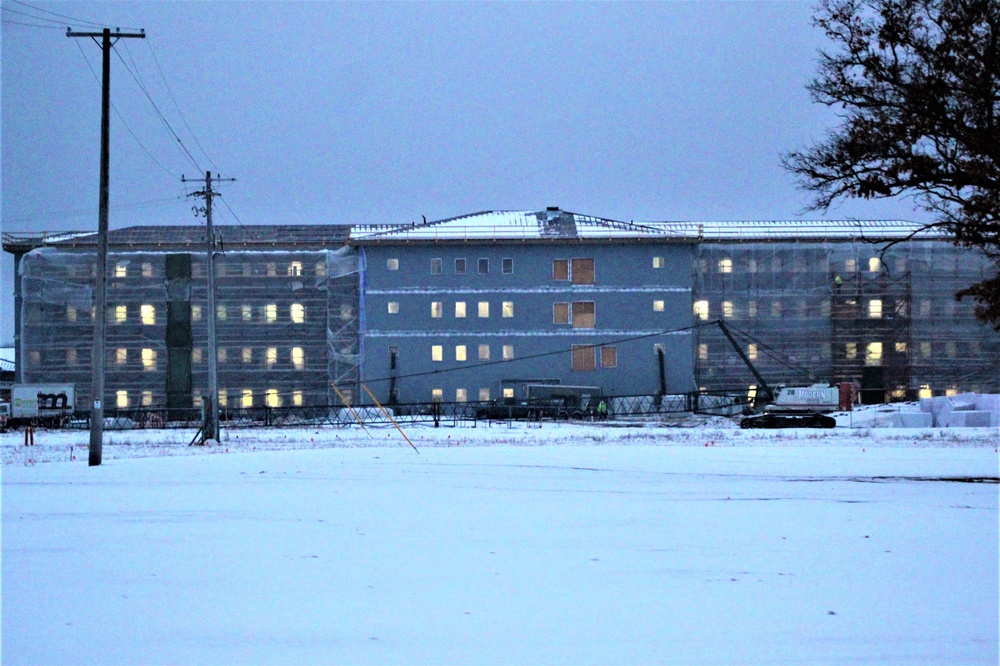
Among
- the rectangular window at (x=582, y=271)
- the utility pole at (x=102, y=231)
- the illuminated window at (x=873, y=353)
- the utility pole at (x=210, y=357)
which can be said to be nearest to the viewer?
the utility pole at (x=102, y=231)

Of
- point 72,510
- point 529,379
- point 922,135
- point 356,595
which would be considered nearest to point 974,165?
point 922,135

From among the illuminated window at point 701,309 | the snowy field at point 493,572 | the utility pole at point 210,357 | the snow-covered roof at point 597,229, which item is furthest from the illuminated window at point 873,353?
the snowy field at point 493,572

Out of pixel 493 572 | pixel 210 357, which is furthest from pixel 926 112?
pixel 210 357

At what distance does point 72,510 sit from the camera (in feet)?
30.2

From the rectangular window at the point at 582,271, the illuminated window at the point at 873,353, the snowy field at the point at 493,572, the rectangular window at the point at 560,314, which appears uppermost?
the rectangular window at the point at 582,271

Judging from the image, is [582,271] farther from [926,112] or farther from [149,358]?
[926,112]

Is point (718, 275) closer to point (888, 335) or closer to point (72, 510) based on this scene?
point (888, 335)

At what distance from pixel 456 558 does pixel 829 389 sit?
41694 millimetres

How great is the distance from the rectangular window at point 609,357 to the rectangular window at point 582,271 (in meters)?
4.44

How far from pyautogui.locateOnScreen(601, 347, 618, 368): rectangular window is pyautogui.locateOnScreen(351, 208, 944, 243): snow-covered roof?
23.0 feet

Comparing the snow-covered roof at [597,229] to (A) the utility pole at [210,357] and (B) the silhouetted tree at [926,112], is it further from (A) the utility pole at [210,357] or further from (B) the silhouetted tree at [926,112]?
(B) the silhouetted tree at [926,112]

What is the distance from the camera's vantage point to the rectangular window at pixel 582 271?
58625 millimetres

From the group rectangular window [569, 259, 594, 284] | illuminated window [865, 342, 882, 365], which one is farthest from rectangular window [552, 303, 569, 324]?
illuminated window [865, 342, 882, 365]

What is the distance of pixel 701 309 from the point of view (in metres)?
58.6
